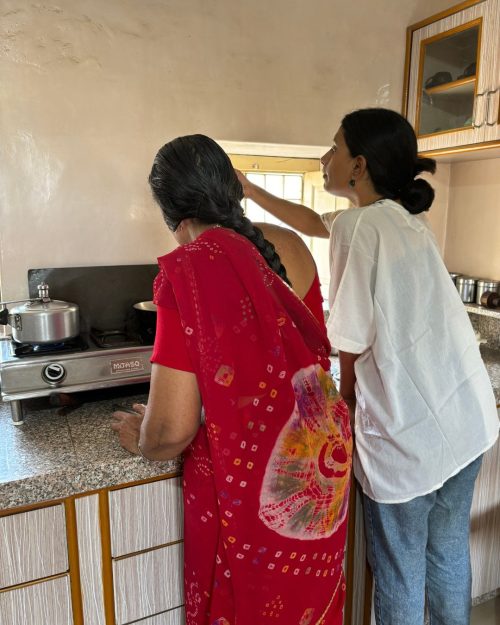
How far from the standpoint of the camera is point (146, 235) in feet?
5.48

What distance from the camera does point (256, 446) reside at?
86cm

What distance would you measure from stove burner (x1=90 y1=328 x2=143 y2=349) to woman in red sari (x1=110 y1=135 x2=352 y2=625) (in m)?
0.41

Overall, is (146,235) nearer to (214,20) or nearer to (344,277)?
(214,20)

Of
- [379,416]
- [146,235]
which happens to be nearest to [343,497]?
[379,416]

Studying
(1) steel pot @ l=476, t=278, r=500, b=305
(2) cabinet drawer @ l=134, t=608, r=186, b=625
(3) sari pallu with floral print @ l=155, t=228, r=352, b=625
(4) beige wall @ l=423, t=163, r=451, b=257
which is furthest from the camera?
(4) beige wall @ l=423, t=163, r=451, b=257

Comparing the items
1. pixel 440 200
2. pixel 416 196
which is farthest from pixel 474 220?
pixel 416 196

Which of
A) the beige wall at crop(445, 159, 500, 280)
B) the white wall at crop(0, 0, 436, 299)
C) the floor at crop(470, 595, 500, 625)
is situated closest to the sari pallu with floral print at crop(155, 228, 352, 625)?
the white wall at crop(0, 0, 436, 299)

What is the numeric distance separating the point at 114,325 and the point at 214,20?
1019mm

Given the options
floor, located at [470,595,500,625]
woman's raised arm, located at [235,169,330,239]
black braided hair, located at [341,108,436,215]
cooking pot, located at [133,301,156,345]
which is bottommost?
floor, located at [470,595,500,625]

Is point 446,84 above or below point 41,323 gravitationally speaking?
above

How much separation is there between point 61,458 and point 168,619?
47 centimetres

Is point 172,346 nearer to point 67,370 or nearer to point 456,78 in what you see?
point 67,370

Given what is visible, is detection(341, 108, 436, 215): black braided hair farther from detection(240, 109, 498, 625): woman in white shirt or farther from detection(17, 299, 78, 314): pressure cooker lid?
detection(17, 299, 78, 314): pressure cooker lid

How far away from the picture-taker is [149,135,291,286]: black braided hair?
0.87m
